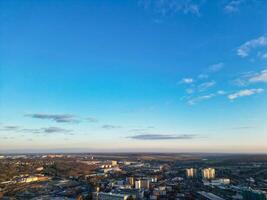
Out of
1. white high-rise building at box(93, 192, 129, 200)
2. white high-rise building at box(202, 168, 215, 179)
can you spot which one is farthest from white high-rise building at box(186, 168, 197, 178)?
white high-rise building at box(93, 192, 129, 200)

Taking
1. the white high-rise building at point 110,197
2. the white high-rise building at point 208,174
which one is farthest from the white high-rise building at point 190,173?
the white high-rise building at point 110,197

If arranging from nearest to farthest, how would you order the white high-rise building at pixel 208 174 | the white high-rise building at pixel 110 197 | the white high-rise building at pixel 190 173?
the white high-rise building at pixel 110 197
the white high-rise building at pixel 208 174
the white high-rise building at pixel 190 173

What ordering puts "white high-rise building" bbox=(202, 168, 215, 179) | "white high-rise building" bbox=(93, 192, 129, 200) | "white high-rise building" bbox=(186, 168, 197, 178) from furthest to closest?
"white high-rise building" bbox=(186, 168, 197, 178) < "white high-rise building" bbox=(202, 168, 215, 179) < "white high-rise building" bbox=(93, 192, 129, 200)

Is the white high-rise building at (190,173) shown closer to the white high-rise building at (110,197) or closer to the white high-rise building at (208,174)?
the white high-rise building at (208,174)

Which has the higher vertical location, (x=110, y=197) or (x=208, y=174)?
(x=208, y=174)

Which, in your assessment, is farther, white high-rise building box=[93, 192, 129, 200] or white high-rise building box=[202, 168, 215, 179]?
white high-rise building box=[202, 168, 215, 179]

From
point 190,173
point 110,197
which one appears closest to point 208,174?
point 190,173

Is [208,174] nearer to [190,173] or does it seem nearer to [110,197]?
[190,173]

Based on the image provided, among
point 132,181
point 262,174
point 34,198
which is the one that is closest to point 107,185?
point 132,181

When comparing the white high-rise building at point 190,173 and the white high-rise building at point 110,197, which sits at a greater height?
the white high-rise building at point 190,173

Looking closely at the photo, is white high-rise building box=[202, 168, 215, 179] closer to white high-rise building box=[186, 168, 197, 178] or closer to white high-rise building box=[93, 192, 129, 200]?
white high-rise building box=[186, 168, 197, 178]

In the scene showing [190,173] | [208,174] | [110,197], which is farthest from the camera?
[190,173]
